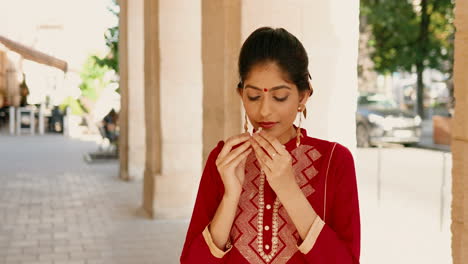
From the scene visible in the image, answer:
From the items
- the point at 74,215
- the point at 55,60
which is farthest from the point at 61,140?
the point at 74,215

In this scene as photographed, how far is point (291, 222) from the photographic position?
5.90 feet

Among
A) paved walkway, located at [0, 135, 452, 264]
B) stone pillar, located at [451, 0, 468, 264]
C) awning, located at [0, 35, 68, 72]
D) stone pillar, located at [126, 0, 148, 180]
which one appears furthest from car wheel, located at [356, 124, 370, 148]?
stone pillar, located at [451, 0, 468, 264]

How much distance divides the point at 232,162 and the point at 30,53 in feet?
59.3

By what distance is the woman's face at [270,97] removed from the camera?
175 centimetres

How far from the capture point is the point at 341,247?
5.73 feet

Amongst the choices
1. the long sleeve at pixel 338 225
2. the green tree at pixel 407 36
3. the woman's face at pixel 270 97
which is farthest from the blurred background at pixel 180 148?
the green tree at pixel 407 36

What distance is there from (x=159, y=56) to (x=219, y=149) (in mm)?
6973

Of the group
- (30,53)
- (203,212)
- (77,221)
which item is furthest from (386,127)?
(203,212)

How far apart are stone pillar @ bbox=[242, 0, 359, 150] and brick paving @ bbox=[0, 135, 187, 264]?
2.53 metres

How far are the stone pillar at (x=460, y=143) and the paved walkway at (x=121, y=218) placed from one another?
11.5 feet

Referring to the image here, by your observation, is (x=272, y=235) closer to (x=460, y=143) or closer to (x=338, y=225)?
(x=338, y=225)

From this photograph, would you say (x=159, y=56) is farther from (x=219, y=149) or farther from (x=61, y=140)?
(x=61, y=140)

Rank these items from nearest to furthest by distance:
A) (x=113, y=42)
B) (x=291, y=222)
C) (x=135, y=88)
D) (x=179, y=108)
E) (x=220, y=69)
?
(x=291, y=222)
(x=220, y=69)
(x=179, y=108)
(x=135, y=88)
(x=113, y=42)

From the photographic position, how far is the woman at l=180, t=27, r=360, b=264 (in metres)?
1.72
